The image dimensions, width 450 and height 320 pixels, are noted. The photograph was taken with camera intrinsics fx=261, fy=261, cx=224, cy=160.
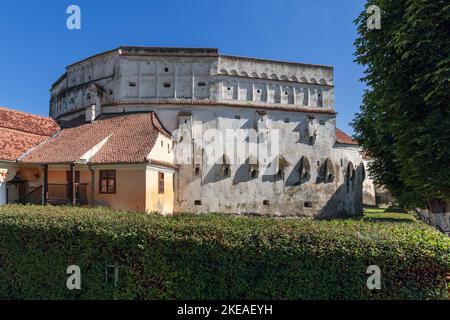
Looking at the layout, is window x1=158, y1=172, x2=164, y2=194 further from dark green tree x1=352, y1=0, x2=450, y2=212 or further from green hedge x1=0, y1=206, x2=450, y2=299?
dark green tree x1=352, y1=0, x2=450, y2=212

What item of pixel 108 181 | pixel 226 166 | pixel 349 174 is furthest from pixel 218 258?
pixel 349 174

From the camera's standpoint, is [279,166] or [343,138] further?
[343,138]

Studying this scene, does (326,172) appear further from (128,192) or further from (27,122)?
(27,122)

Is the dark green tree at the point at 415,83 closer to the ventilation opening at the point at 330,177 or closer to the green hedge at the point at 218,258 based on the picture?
the green hedge at the point at 218,258

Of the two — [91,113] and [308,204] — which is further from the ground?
[91,113]

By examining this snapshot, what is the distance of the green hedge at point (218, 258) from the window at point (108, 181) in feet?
32.9

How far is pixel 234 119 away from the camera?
24062mm

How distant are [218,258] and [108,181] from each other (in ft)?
45.1

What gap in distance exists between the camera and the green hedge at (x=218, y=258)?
17.6 feet

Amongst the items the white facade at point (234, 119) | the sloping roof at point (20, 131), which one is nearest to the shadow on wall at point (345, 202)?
Result: the white facade at point (234, 119)

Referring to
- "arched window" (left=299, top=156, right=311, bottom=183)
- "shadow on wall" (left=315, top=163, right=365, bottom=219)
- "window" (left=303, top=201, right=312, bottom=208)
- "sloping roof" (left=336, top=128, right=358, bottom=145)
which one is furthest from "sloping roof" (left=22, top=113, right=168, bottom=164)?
"sloping roof" (left=336, top=128, right=358, bottom=145)

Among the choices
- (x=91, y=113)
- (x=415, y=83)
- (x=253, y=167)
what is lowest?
(x=253, y=167)
